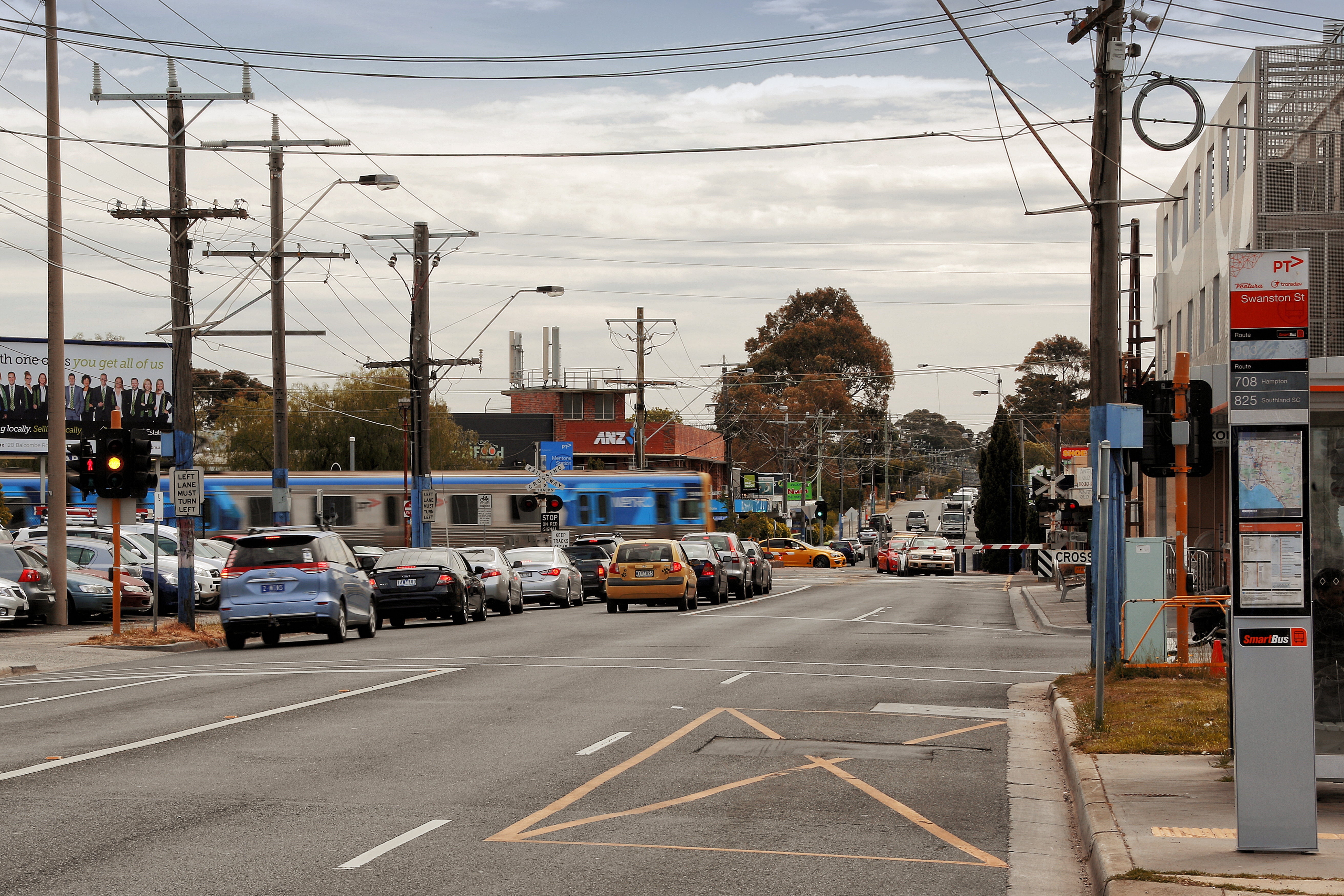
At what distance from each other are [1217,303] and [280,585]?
2549cm

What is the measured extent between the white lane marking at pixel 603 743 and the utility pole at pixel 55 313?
17.6m

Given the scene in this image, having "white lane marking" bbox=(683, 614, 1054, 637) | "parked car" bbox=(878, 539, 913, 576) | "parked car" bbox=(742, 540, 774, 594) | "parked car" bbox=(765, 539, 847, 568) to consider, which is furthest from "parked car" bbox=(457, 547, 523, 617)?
"parked car" bbox=(765, 539, 847, 568)

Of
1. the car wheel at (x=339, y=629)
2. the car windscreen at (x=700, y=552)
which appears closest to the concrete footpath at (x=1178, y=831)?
the car wheel at (x=339, y=629)

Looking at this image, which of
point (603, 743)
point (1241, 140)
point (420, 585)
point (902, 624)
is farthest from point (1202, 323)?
point (603, 743)

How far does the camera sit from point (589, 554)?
42.7 meters

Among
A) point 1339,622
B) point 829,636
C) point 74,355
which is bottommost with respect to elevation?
point 829,636

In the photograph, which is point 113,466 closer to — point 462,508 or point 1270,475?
point 1270,475

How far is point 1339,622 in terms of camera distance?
9422 mm

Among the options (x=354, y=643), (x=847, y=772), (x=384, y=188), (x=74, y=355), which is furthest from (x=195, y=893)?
(x=74, y=355)

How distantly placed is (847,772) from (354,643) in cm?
1428

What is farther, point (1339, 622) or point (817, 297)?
point (817, 297)

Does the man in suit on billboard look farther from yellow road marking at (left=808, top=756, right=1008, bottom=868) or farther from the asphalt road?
yellow road marking at (left=808, top=756, right=1008, bottom=868)

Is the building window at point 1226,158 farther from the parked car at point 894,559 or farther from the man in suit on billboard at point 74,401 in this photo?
the man in suit on billboard at point 74,401

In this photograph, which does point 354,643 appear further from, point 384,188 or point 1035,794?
point 1035,794
